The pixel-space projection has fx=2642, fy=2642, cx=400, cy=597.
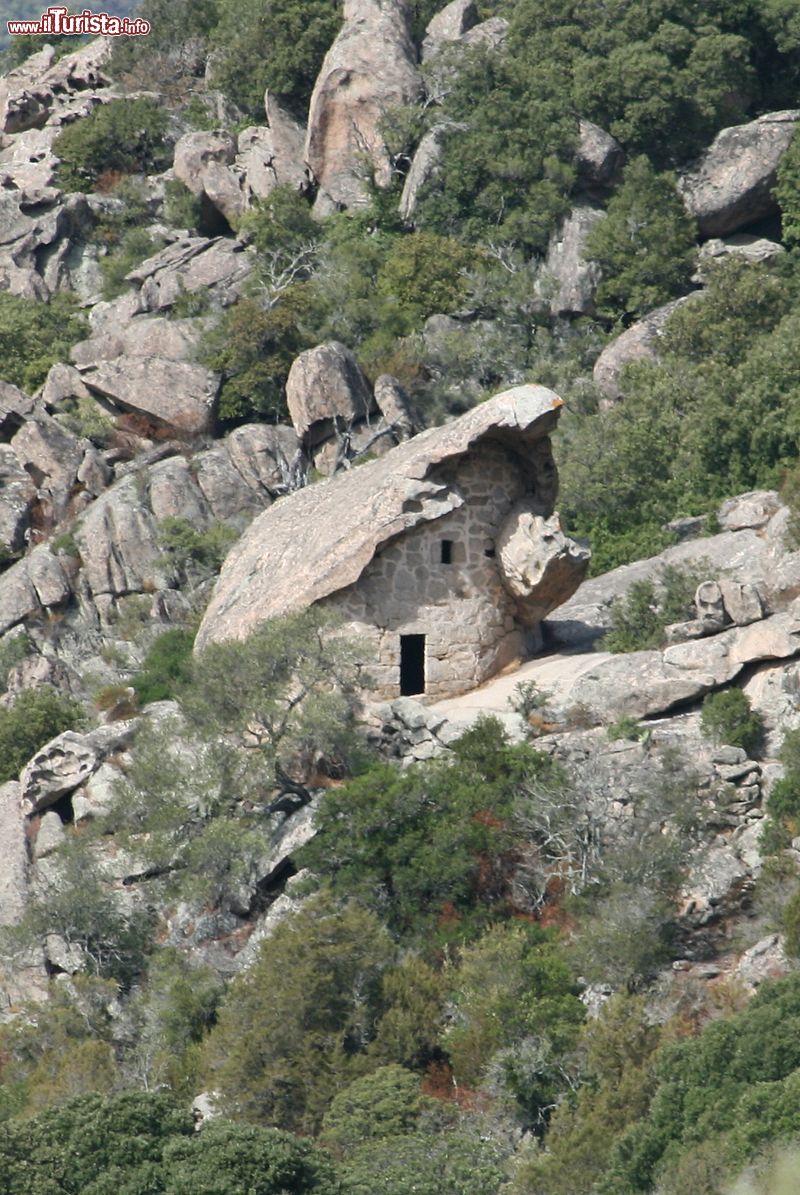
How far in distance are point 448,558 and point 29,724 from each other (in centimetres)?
815

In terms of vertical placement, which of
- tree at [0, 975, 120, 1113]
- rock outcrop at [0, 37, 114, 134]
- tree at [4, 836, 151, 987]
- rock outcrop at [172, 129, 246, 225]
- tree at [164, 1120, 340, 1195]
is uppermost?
rock outcrop at [0, 37, 114, 134]

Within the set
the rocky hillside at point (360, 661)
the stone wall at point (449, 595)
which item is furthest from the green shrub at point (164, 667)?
the stone wall at point (449, 595)

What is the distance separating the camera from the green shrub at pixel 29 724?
3938 centimetres

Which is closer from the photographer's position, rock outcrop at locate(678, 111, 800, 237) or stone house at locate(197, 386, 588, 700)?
stone house at locate(197, 386, 588, 700)

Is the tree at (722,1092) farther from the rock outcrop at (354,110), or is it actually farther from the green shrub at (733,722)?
the rock outcrop at (354,110)

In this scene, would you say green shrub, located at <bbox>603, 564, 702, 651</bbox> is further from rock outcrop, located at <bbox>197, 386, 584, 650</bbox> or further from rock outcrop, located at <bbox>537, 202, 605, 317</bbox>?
rock outcrop, located at <bbox>537, 202, 605, 317</bbox>

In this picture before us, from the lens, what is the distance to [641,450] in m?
47.2

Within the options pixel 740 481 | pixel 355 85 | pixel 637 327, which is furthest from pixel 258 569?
pixel 355 85

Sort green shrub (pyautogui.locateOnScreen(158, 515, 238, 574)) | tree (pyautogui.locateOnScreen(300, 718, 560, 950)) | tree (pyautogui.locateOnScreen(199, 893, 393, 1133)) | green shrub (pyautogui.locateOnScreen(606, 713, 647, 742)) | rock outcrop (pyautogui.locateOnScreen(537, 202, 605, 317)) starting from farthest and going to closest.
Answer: rock outcrop (pyautogui.locateOnScreen(537, 202, 605, 317)), green shrub (pyautogui.locateOnScreen(158, 515, 238, 574)), green shrub (pyautogui.locateOnScreen(606, 713, 647, 742)), tree (pyautogui.locateOnScreen(300, 718, 560, 950)), tree (pyautogui.locateOnScreen(199, 893, 393, 1133))

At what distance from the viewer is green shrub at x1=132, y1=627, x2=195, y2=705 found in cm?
3919

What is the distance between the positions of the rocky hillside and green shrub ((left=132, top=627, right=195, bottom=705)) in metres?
0.14

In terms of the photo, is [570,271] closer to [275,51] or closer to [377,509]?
[275,51]

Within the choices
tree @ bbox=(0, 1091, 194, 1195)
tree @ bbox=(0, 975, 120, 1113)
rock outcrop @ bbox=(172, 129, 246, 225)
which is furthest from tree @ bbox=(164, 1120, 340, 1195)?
rock outcrop @ bbox=(172, 129, 246, 225)

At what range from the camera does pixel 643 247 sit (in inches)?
2216
